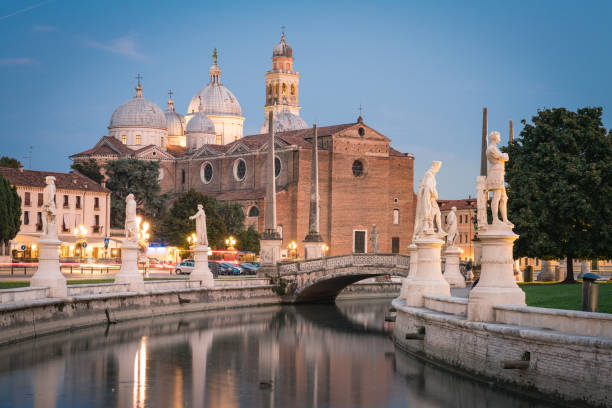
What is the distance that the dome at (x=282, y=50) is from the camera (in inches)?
5315

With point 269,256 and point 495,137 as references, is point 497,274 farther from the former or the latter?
point 269,256

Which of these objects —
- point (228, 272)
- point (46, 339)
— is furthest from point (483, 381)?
point (228, 272)

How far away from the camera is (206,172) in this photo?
104 metres

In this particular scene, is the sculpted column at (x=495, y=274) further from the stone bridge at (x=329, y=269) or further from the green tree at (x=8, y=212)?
the green tree at (x=8, y=212)

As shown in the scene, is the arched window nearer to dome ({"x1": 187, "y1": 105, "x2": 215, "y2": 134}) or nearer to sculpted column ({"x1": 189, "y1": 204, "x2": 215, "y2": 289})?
dome ({"x1": 187, "y1": 105, "x2": 215, "y2": 134})

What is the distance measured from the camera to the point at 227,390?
19.0 m

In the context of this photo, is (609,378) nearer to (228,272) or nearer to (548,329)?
(548,329)

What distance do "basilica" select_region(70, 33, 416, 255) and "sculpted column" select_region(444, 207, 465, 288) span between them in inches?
2045

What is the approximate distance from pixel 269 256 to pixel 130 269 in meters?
14.2

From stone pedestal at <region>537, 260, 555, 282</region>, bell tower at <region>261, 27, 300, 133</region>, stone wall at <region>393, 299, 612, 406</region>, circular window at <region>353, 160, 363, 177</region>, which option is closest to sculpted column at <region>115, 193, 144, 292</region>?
stone wall at <region>393, 299, 612, 406</region>

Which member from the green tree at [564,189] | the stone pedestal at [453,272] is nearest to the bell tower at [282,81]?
the green tree at [564,189]

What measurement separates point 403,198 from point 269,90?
44.4 meters

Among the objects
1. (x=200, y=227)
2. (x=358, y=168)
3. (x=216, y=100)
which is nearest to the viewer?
(x=200, y=227)

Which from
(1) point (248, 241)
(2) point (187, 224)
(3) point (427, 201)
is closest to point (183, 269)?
(2) point (187, 224)
